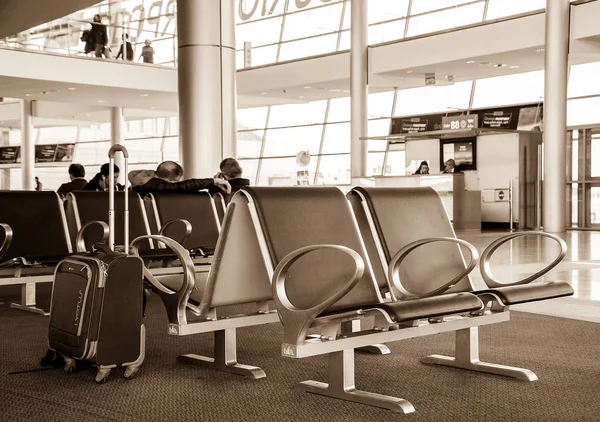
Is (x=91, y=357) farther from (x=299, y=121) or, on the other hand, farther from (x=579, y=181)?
(x=299, y=121)

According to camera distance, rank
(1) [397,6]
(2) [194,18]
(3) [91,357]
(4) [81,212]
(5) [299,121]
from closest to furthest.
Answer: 1. (3) [91,357]
2. (4) [81,212]
3. (2) [194,18]
4. (1) [397,6]
5. (5) [299,121]

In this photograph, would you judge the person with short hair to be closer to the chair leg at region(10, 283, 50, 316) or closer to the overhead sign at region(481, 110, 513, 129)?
the chair leg at region(10, 283, 50, 316)

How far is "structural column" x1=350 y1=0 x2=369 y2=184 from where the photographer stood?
62.8 ft

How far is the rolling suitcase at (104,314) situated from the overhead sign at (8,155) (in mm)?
31423

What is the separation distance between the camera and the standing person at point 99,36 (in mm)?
19266

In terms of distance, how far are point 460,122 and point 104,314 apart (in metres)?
16.7

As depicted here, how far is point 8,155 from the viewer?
3391cm

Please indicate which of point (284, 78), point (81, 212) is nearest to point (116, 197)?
point (81, 212)

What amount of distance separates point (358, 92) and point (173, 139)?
1218 centimetres

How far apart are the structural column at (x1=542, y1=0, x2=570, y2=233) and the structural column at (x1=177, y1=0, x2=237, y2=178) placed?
7157 mm

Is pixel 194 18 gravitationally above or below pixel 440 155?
above

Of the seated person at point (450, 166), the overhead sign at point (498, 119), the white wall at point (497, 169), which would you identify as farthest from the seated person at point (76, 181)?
the overhead sign at point (498, 119)

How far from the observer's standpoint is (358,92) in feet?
62.8

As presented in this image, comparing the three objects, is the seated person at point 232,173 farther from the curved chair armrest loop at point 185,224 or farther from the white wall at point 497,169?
the white wall at point 497,169
